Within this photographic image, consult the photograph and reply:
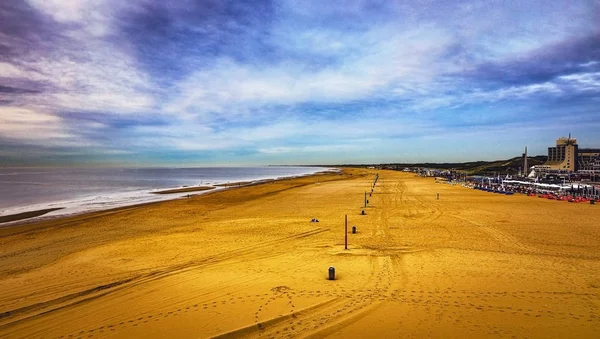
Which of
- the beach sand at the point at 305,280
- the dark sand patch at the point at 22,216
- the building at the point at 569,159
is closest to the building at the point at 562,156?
the building at the point at 569,159

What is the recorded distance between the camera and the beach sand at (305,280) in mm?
8102

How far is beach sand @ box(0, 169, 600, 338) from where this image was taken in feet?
26.6

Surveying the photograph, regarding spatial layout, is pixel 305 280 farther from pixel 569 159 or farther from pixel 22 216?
pixel 569 159

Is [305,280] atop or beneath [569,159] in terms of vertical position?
beneath

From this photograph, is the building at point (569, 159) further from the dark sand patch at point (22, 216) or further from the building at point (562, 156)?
the dark sand patch at point (22, 216)

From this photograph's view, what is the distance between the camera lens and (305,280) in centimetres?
1105

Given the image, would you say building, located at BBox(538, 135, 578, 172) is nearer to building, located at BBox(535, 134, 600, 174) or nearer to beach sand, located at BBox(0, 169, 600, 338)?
building, located at BBox(535, 134, 600, 174)

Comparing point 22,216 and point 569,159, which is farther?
point 569,159

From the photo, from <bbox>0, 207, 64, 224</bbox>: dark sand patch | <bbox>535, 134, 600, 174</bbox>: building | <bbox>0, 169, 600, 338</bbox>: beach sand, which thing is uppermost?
<bbox>535, 134, 600, 174</bbox>: building

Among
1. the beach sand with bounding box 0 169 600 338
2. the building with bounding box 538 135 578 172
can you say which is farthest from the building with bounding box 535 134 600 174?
the beach sand with bounding box 0 169 600 338

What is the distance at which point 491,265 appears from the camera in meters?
12.7

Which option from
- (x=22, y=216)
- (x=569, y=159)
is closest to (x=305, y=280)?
(x=22, y=216)

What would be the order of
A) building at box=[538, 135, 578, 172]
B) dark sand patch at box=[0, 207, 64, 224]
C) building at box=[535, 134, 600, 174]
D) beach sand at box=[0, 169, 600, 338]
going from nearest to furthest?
beach sand at box=[0, 169, 600, 338], dark sand patch at box=[0, 207, 64, 224], building at box=[535, 134, 600, 174], building at box=[538, 135, 578, 172]

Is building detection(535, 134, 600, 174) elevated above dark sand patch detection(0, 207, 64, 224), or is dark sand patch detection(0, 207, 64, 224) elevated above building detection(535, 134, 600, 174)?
building detection(535, 134, 600, 174)
